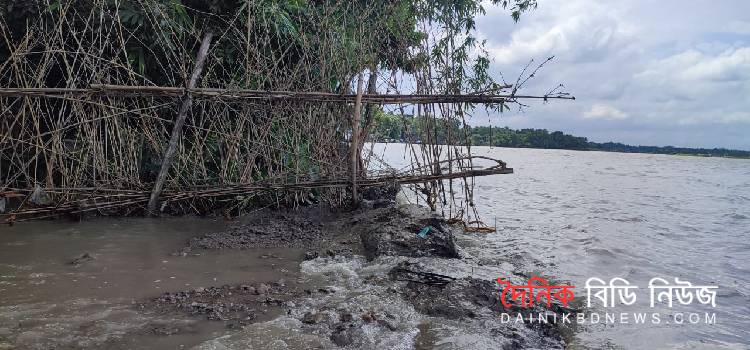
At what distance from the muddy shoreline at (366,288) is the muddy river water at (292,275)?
4 cm

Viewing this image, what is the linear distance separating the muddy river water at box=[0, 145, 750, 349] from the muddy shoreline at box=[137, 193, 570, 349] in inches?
1.5

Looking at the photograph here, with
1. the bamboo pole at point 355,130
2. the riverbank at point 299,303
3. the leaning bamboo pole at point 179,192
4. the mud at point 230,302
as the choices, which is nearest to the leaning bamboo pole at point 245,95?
the bamboo pole at point 355,130

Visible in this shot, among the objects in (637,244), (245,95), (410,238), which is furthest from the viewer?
(637,244)

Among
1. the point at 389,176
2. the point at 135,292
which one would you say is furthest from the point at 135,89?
the point at 389,176

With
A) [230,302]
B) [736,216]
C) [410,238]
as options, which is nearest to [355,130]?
[410,238]

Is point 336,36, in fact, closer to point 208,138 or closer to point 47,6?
point 208,138

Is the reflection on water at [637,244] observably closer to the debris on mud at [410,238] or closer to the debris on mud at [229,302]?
the debris on mud at [410,238]

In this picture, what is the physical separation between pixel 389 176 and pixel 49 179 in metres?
3.45

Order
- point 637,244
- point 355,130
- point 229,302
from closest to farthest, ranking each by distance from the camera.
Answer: point 229,302 → point 355,130 → point 637,244

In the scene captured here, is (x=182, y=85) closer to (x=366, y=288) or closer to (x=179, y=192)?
(x=179, y=192)

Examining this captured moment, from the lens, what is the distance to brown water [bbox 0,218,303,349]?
229 cm

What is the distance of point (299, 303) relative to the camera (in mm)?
2830

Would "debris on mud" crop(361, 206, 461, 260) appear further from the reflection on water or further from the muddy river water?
the reflection on water

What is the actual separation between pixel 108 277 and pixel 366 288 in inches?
69.3
